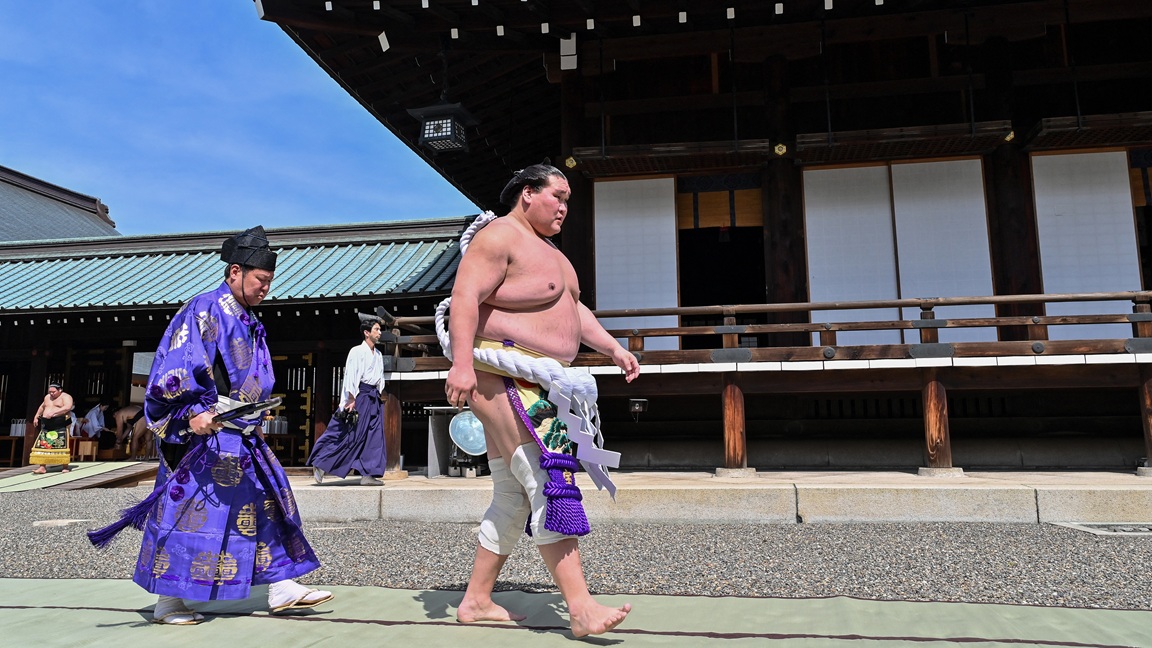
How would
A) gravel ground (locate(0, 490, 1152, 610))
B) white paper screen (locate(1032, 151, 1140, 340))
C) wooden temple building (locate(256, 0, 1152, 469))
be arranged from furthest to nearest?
white paper screen (locate(1032, 151, 1140, 340)), wooden temple building (locate(256, 0, 1152, 469)), gravel ground (locate(0, 490, 1152, 610))

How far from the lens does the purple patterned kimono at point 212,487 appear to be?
2.62m

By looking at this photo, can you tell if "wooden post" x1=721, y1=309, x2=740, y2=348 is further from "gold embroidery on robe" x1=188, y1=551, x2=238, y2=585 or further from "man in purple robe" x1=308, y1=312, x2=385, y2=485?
"gold embroidery on robe" x1=188, y1=551, x2=238, y2=585

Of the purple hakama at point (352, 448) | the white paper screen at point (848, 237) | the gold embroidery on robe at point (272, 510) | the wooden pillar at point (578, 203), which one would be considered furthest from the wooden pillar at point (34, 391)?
the gold embroidery on robe at point (272, 510)

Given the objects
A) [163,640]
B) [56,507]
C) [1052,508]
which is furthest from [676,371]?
[56,507]

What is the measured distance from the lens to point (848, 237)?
28.6 feet

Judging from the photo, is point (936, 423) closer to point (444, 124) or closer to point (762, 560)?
point (762, 560)

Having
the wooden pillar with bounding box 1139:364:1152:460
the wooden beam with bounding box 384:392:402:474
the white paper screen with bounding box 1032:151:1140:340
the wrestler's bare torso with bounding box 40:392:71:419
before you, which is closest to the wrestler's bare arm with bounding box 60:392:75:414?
the wrestler's bare torso with bounding box 40:392:71:419

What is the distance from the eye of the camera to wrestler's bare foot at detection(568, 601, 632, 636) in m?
2.23

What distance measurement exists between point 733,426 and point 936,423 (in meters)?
1.67

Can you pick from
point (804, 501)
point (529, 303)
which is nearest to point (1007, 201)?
point (804, 501)

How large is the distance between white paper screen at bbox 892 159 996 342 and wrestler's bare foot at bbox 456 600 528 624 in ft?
22.9

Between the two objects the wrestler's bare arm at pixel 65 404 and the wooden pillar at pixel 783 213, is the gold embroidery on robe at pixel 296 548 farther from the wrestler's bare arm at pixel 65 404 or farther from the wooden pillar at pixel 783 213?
the wrestler's bare arm at pixel 65 404

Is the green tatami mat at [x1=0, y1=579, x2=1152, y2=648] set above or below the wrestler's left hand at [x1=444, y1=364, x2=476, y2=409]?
below

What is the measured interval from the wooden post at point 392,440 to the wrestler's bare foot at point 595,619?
5.24m
